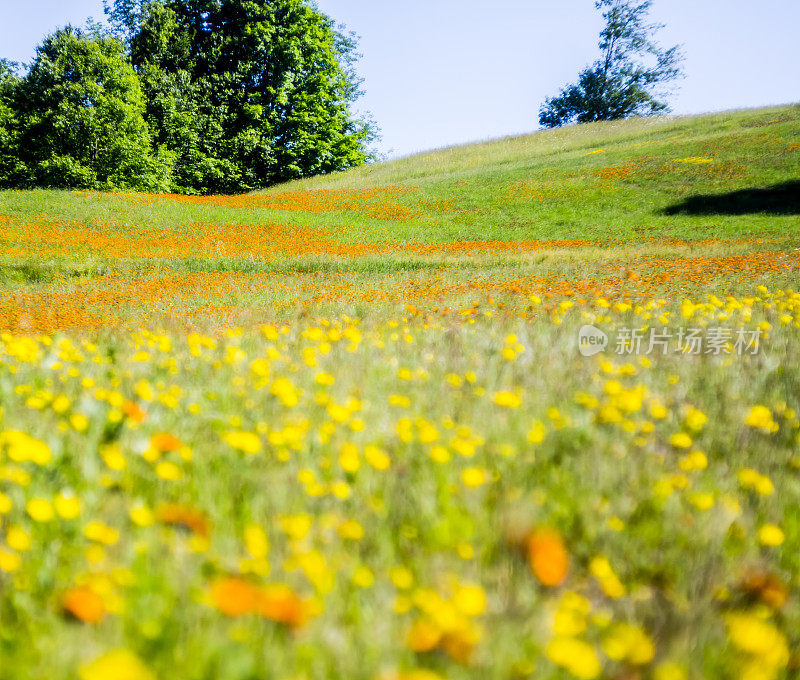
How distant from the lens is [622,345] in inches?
165

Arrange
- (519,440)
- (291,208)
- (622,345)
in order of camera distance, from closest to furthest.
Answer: (519,440), (622,345), (291,208)

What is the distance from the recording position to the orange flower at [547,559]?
4.46 feet

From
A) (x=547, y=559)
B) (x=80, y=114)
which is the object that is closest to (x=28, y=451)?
(x=547, y=559)

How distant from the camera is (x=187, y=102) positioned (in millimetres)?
40125

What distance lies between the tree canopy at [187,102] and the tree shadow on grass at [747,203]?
94.3ft

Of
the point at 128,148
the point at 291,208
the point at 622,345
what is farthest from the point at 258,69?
the point at 622,345

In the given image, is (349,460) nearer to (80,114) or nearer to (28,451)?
(28,451)

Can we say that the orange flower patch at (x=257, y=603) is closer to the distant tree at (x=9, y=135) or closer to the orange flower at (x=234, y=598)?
the orange flower at (x=234, y=598)

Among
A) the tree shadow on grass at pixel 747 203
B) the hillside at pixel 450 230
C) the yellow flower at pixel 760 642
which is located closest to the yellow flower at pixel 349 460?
the yellow flower at pixel 760 642

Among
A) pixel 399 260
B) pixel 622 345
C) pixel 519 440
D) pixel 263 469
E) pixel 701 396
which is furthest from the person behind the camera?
pixel 399 260

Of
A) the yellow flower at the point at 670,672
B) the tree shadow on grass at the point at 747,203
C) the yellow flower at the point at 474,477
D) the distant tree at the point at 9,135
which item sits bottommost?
the yellow flower at the point at 670,672

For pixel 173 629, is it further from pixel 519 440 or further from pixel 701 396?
pixel 701 396

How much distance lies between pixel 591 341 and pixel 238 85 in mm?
45613

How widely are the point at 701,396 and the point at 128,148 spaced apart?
40.1 meters
